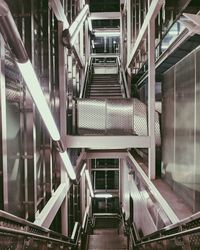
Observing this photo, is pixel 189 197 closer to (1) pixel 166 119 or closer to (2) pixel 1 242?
(1) pixel 166 119

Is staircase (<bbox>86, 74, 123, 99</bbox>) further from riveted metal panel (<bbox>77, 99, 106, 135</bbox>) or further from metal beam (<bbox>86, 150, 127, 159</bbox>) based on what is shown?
riveted metal panel (<bbox>77, 99, 106, 135</bbox>)

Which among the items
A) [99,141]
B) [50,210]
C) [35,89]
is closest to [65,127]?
[99,141]

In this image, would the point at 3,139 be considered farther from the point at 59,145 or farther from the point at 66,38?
the point at 66,38

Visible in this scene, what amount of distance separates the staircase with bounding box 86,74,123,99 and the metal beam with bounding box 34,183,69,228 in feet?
20.0

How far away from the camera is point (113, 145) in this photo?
20.0ft

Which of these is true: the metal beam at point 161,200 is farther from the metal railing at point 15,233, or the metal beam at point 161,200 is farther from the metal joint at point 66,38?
the metal joint at point 66,38

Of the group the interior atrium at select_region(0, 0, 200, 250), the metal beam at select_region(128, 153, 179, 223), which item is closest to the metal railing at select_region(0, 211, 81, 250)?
the interior atrium at select_region(0, 0, 200, 250)

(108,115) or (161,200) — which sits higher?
(108,115)

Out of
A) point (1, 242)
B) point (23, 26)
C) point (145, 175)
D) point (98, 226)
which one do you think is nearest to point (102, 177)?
point (98, 226)

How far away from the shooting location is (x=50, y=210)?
181 inches

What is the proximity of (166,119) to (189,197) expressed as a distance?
2174mm

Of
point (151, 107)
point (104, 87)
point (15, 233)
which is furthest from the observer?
point (104, 87)

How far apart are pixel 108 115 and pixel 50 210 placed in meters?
2.66

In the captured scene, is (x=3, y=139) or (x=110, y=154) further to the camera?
(x=110, y=154)
